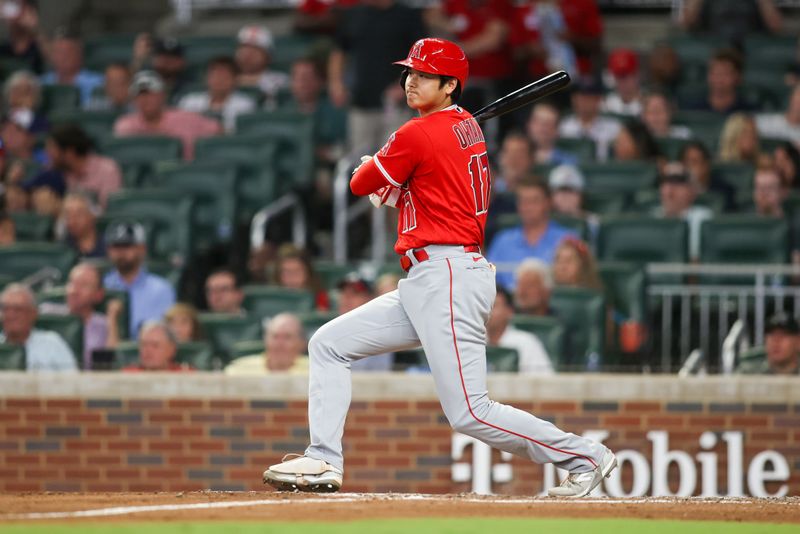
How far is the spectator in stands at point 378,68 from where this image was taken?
503 inches

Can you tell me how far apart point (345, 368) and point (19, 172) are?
741cm

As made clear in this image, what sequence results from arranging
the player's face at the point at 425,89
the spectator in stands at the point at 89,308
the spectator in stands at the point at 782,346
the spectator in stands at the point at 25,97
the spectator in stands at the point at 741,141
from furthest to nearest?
the spectator in stands at the point at 25,97, the spectator in stands at the point at 741,141, the spectator in stands at the point at 89,308, the spectator in stands at the point at 782,346, the player's face at the point at 425,89

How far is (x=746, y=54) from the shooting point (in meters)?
14.3

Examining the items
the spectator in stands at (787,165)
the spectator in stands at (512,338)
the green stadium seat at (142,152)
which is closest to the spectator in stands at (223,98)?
the green stadium seat at (142,152)

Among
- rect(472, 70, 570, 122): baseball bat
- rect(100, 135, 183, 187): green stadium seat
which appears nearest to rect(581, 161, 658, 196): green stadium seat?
rect(100, 135, 183, 187): green stadium seat

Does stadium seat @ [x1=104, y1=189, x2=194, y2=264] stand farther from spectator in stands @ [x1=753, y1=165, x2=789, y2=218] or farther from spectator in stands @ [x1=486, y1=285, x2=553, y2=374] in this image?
spectator in stands @ [x1=753, y1=165, x2=789, y2=218]

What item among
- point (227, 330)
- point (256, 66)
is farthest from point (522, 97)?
point (256, 66)

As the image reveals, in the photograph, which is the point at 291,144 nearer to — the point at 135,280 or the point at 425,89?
the point at 135,280

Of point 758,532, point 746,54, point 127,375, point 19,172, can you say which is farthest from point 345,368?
point 746,54

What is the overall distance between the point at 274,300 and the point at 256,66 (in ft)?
14.8

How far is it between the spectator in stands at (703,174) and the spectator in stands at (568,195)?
0.90 m

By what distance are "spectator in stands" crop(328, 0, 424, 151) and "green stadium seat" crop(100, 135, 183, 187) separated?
152 centimetres

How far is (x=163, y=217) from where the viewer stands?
11805 millimetres

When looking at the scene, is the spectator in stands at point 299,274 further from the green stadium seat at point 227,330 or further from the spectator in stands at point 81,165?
the spectator in stands at point 81,165
